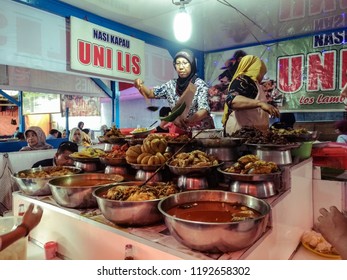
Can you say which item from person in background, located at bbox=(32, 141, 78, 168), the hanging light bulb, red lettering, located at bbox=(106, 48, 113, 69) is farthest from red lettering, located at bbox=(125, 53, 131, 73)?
person in background, located at bbox=(32, 141, 78, 168)

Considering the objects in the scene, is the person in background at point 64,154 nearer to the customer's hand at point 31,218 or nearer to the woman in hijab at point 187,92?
the woman in hijab at point 187,92

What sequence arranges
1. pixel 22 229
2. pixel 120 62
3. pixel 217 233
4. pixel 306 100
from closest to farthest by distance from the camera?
pixel 217 233 → pixel 22 229 → pixel 120 62 → pixel 306 100

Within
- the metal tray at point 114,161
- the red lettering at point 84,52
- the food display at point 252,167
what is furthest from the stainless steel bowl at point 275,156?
the red lettering at point 84,52

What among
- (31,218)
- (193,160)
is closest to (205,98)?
(193,160)

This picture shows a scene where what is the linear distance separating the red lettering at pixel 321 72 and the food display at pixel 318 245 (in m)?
3.26

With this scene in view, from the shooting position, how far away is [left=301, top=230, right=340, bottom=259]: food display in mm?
1382

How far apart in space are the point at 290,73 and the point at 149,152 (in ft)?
12.3

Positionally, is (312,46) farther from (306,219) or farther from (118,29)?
(306,219)

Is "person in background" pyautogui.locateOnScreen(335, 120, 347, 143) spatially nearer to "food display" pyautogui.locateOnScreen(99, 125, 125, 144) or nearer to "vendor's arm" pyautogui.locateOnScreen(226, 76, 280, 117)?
"vendor's arm" pyautogui.locateOnScreen(226, 76, 280, 117)

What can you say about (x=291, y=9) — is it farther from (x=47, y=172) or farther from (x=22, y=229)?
(x=22, y=229)

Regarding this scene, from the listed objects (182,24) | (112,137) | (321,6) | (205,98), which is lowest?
(112,137)

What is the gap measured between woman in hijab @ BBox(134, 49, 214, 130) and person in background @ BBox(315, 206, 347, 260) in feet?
3.97

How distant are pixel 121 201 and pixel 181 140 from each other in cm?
70

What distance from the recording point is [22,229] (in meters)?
0.99
